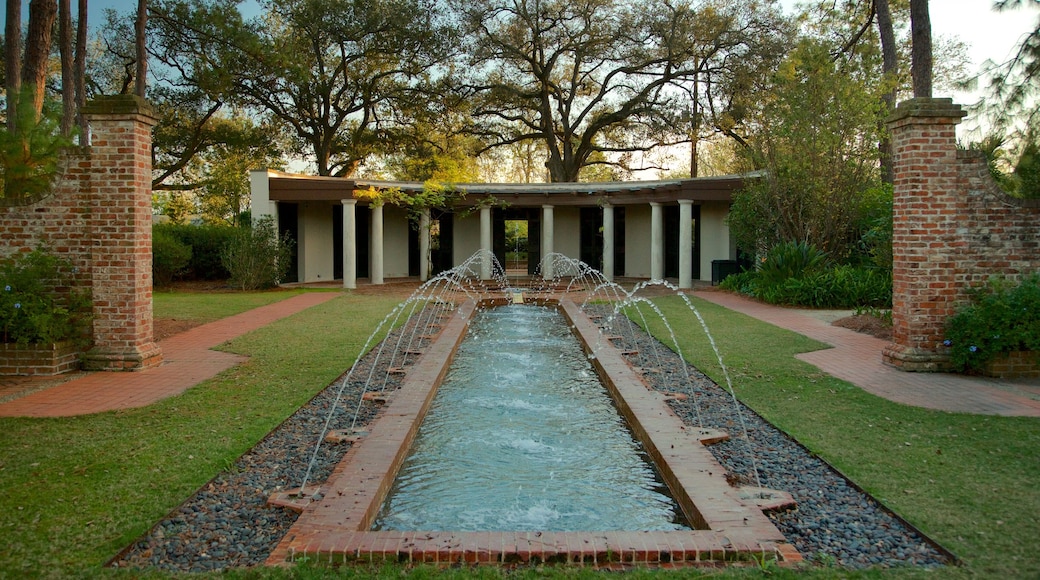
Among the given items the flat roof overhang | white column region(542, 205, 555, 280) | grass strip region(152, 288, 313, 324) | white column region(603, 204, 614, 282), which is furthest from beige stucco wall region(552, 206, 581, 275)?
grass strip region(152, 288, 313, 324)

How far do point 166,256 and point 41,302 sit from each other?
40.2 ft

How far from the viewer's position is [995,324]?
24.2ft

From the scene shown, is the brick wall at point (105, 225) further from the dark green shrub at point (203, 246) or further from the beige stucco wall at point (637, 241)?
the beige stucco wall at point (637, 241)

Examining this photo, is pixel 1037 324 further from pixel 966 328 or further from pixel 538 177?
pixel 538 177

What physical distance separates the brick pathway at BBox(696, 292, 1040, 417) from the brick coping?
8.63ft

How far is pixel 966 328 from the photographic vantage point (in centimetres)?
754

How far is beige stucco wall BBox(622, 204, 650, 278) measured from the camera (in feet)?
78.0

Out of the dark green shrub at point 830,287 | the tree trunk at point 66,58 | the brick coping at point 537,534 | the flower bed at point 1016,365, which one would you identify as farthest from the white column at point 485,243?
the brick coping at point 537,534

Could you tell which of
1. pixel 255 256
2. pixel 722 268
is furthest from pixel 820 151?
pixel 255 256

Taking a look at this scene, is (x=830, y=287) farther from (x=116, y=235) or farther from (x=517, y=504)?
(x=116, y=235)

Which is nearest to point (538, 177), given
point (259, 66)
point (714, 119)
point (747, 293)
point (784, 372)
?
point (714, 119)

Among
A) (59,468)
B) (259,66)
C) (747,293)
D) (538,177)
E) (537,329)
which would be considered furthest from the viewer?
(538,177)

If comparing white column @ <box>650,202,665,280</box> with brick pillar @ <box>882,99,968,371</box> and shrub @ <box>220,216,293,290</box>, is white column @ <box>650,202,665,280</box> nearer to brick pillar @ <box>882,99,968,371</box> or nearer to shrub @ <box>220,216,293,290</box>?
shrub @ <box>220,216,293,290</box>

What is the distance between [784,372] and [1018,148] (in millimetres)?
5344
